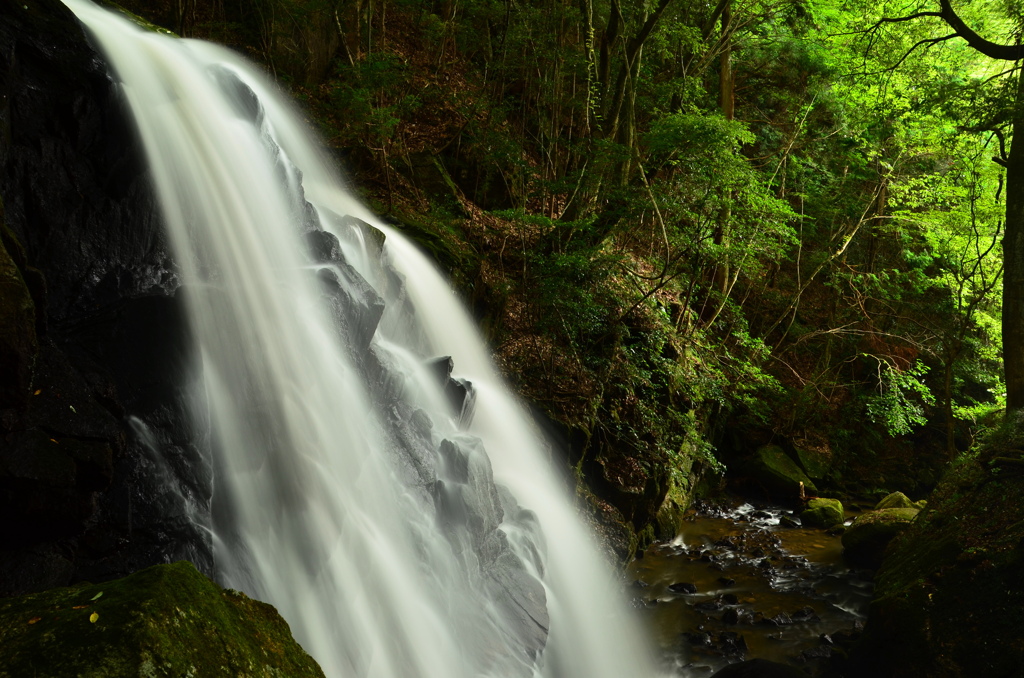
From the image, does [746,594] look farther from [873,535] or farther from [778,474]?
[778,474]

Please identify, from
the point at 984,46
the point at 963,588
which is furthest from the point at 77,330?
the point at 984,46

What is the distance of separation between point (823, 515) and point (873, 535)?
6.18 feet

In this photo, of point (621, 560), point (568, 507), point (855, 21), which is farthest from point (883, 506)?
point (855, 21)

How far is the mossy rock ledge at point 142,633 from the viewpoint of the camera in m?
2.05

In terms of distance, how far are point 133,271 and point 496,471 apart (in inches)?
176

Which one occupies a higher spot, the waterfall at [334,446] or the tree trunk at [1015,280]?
the tree trunk at [1015,280]

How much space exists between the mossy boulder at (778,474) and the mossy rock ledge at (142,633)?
1218 centimetres

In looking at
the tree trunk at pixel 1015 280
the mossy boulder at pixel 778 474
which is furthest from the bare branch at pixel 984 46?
the mossy boulder at pixel 778 474

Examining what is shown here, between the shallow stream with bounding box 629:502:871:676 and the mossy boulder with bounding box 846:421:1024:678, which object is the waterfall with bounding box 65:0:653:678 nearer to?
the shallow stream with bounding box 629:502:871:676

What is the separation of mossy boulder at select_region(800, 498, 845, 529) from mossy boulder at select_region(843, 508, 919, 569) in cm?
142

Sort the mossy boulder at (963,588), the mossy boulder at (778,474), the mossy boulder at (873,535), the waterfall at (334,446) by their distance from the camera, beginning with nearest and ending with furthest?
the waterfall at (334,446)
the mossy boulder at (963,588)
the mossy boulder at (873,535)
the mossy boulder at (778,474)

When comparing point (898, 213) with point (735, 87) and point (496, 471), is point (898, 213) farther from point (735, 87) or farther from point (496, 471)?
point (496, 471)

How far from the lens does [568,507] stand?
27.1 ft

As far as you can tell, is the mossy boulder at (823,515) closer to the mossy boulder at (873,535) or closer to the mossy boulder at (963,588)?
the mossy boulder at (873,535)
